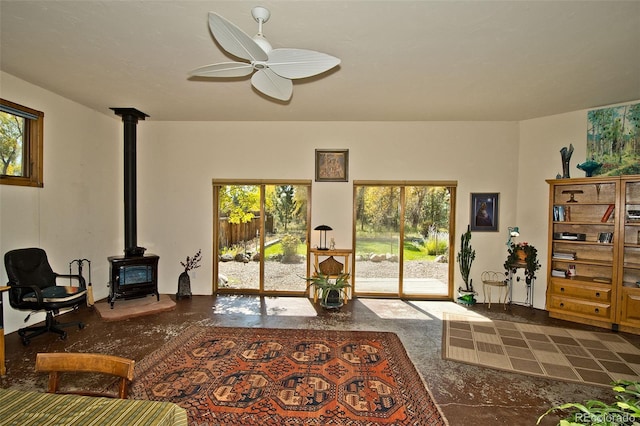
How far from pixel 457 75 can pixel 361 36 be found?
1.44m

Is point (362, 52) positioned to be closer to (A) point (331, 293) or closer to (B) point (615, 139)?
(A) point (331, 293)

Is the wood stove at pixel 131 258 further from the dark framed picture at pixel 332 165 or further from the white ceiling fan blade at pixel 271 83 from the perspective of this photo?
the white ceiling fan blade at pixel 271 83

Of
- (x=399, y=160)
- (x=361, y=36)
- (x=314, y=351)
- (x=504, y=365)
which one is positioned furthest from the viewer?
(x=399, y=160)

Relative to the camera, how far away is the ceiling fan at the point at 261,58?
1.88 m

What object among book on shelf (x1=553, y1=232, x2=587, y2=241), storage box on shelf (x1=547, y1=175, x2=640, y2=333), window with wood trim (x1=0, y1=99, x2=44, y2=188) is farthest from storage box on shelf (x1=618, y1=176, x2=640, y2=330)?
window with wood trim (x1=0, y1=99, x2=44, y2=188)

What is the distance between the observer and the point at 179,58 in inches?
124

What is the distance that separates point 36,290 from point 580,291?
714 cm

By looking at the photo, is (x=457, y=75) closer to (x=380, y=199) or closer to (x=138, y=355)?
(x=380, y=199)

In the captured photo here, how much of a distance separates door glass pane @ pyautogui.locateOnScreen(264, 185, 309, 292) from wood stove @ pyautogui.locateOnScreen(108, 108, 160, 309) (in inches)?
75.9

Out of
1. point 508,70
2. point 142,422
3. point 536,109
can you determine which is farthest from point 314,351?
point 536,109

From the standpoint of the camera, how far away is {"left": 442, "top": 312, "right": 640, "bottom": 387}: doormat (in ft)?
9.92

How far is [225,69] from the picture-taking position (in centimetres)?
241

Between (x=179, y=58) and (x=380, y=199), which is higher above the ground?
(x=179, y=58)

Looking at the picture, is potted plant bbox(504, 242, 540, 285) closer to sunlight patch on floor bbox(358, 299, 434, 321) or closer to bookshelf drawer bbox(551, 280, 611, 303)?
bookshelf drawer bbox(551, 280, 611, 303)
